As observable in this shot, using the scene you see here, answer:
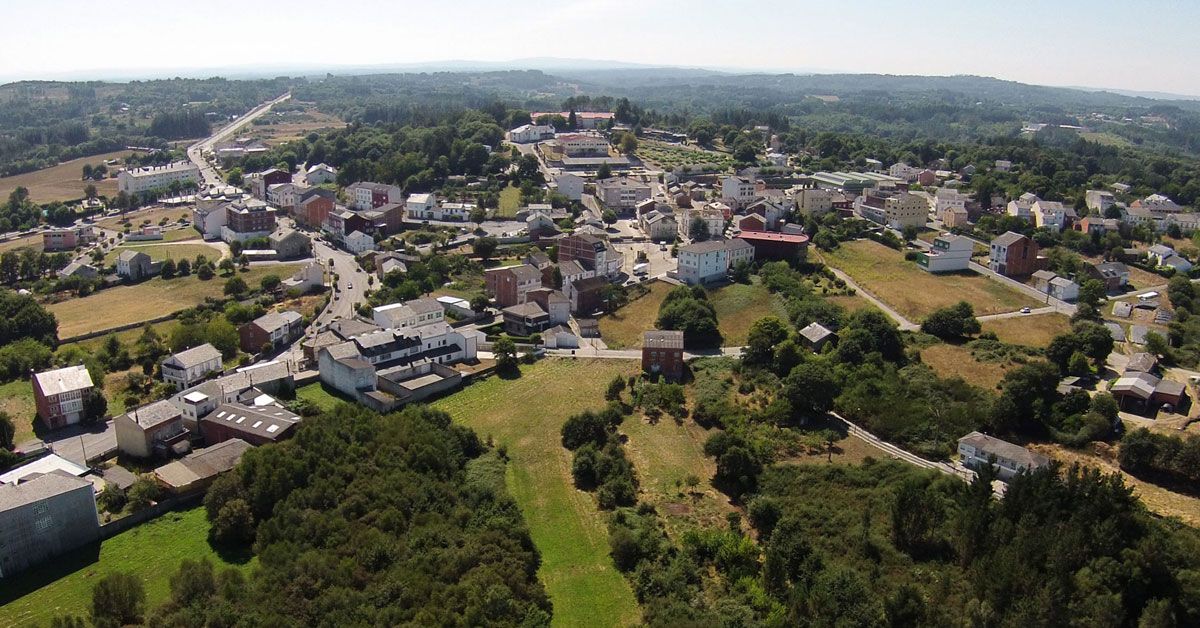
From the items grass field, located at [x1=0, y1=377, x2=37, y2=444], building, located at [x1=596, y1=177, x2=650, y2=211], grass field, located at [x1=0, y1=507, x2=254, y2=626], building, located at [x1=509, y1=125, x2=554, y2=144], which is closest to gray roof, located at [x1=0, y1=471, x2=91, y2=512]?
grass field, located at [x1=0, y1=507, x2=254, y2=626]

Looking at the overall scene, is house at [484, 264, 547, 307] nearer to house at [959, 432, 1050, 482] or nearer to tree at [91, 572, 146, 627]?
house at [959, 432, 1050, 482]

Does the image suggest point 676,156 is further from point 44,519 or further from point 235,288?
point 44,519

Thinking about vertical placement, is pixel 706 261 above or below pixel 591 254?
below

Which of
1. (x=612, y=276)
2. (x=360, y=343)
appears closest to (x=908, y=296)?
(x=612, y=276)

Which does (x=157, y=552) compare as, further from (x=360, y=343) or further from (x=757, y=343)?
(x=757, y=343)

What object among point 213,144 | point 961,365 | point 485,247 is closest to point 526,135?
point 485,247

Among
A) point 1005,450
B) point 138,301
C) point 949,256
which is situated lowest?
point 138,301
